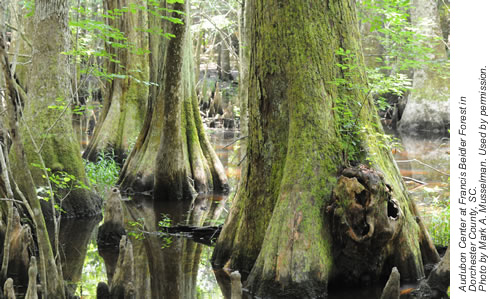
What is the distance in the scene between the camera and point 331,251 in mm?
5574

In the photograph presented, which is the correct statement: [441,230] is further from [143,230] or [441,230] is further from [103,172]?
[103,172]

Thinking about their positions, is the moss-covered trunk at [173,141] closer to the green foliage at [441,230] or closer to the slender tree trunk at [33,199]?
the green foliage at [441,230]

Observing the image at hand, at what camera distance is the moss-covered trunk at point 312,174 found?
5461 millimetres

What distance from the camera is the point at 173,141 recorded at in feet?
37.3

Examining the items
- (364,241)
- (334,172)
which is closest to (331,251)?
(364,241)

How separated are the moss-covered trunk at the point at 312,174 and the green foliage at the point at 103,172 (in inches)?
241

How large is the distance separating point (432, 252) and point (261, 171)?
2076 millimetres

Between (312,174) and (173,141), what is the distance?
6064 millimetres

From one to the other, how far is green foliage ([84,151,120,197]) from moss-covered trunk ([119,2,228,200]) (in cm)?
48

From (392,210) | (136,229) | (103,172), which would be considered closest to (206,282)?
(392,210)

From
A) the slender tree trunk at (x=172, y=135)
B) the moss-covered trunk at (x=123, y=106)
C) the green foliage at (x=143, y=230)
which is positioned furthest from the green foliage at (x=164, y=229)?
the moss-covered trunk at (x=123, y=106)

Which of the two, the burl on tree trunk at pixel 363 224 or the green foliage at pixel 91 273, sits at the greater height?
the burl on tree trunk at pixel 363 224
